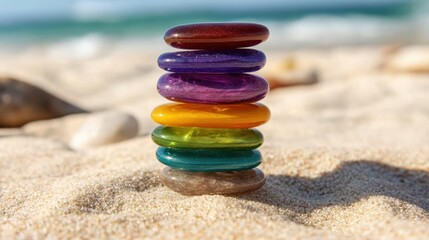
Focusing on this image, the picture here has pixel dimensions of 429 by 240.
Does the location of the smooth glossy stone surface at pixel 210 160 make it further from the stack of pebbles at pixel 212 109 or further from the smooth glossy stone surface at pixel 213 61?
the smooth glossy stone surface at pixel 213 61

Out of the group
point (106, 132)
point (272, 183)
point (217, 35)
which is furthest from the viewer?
point (106, 132)

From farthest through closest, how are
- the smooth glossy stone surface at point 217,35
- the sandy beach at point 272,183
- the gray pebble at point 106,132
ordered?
the gray pebble at point 106,132 → the smooth glossy stone surface at point 217,35 → the sandy beach at point 272,183

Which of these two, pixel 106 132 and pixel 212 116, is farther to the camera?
pixel 106 132

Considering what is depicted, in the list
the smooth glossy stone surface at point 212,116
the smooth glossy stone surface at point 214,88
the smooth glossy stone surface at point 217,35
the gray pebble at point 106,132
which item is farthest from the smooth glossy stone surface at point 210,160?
the gray pebble at point 106,132

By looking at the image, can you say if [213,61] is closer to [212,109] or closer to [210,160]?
[212,109]

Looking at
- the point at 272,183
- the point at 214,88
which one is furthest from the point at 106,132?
the point at 214,88

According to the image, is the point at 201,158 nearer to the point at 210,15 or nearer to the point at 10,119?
the point at 10,119

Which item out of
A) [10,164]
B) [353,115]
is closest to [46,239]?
[10,164]
